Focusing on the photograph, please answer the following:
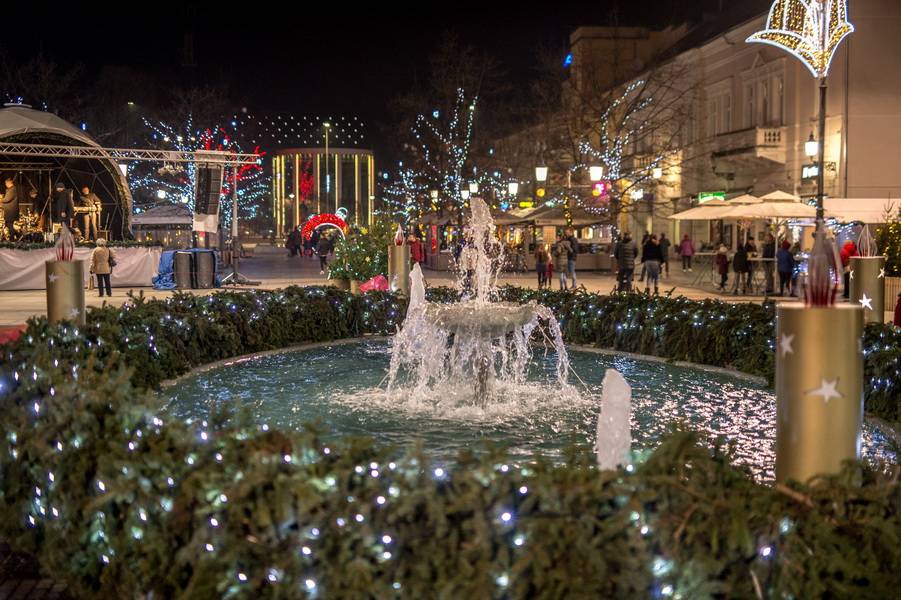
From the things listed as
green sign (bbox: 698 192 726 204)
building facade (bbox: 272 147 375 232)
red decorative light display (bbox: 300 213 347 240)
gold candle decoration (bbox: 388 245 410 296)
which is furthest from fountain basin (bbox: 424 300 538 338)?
building facade (bbox: 272 147 375 232)

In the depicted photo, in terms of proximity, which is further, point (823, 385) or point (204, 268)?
point (204, 268)

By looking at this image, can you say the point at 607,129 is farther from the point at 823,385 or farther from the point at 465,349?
the point at 823,385

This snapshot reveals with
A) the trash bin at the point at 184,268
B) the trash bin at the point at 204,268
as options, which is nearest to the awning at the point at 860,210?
the trash bin at the point at 204,268

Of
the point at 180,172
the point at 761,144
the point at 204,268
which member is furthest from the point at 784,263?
the point at 180,172

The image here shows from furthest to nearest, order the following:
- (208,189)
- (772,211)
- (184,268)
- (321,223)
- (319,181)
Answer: (319,181)
(321,223)
(208,189)
(184,268)
(772,211)

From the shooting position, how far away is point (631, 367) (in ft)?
43.2

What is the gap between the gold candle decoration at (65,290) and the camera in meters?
11.0

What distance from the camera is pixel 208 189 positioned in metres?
29.6

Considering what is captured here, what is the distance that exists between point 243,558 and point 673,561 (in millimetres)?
1698

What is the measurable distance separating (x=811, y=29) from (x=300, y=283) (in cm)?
1737

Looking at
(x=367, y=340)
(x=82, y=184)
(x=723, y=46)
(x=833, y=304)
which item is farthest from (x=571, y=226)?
(x=833, y=304)

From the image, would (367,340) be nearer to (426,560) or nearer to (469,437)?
(469,437)

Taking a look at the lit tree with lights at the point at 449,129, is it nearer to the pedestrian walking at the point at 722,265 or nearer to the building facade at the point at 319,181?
the pedestrian walking at the point at 722,265

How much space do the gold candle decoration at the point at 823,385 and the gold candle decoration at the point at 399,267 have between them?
1407cm
